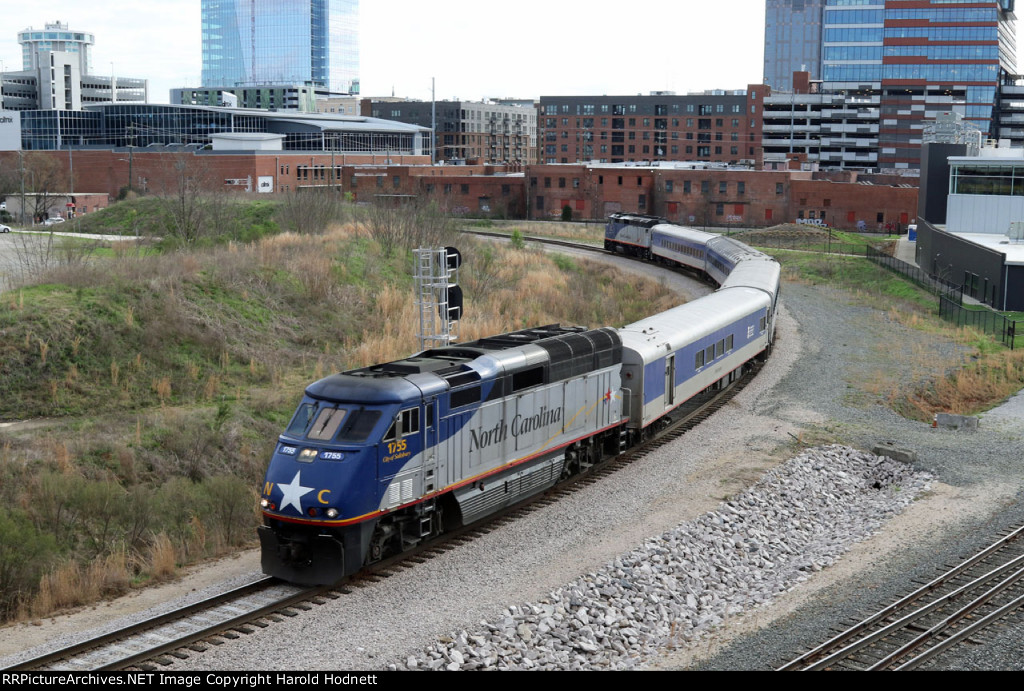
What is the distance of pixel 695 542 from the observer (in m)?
20.5

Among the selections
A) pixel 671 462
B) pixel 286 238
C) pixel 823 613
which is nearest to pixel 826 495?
pixel 671 462

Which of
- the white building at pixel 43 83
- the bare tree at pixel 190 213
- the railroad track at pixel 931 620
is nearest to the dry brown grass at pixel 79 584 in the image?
the railroad track at pixel 931 620

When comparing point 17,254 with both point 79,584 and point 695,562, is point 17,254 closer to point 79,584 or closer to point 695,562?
point 79,584

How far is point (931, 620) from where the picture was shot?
17219 millimetres

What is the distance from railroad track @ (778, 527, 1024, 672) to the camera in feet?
51.2

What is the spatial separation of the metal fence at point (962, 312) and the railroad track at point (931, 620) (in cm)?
2747

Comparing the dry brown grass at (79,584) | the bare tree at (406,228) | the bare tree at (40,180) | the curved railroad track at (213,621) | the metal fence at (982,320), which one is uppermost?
the bare tree at (40,180)

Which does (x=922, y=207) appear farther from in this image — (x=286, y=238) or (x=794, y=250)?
(x=286, y=238)

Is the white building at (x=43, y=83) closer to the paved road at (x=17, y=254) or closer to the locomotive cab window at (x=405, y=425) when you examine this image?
the paved road at (x=17, y=254)

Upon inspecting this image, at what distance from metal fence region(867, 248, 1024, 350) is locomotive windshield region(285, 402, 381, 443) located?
34824mm

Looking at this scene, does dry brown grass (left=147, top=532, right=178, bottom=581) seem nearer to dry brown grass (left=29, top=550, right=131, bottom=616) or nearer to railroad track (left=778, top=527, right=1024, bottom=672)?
dry brown grass (left=29, top=550, right=131, bottom=616)

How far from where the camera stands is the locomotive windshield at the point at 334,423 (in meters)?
18.0

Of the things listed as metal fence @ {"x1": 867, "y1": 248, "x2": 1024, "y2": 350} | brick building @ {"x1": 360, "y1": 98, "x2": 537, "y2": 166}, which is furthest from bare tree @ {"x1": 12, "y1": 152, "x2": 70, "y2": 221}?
brick building @ {"x1": 360, "y1": 98, "x2": 537, "y2": 166}
